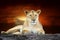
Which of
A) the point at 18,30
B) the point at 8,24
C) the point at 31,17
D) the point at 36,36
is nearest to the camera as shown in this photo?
the point at 36,36

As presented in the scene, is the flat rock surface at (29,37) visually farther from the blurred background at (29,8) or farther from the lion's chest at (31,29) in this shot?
the blurred background at (29,8)

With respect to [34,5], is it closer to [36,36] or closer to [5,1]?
[5,1]

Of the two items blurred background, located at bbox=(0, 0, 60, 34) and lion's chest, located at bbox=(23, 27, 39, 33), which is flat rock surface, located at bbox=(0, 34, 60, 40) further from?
blurred background, located at bbox=(0, 0, 60, 34)

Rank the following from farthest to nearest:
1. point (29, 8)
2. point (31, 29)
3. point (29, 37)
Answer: point (29, 8), point (31, 29), point (29, 37)

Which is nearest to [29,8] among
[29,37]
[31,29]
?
[31,29]

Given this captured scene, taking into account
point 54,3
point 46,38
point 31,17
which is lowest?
point 46,38

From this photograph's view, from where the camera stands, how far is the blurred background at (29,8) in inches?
99.8

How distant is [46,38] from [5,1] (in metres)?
1.18

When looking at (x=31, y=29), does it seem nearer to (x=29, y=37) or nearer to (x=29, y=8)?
(x=29, y=37)

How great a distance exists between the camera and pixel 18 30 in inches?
82.3

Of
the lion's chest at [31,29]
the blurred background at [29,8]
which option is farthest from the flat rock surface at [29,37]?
the blurred background at [29,8]

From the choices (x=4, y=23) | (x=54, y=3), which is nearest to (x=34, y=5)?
(x=54, y=3)

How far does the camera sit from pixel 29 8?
2.55 metres

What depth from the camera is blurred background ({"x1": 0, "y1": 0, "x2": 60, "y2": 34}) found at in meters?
2.54
